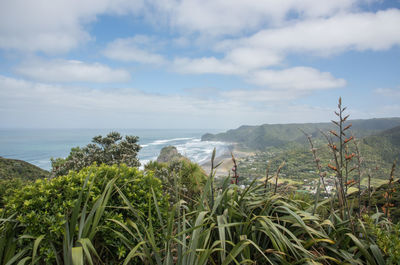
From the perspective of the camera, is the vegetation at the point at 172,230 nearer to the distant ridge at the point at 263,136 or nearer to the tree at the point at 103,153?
the tree at the point at 103,153

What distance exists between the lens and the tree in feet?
19.0

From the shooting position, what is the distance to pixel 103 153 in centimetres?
636

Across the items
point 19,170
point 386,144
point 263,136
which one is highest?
point 19,170

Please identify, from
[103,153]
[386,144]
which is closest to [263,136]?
[386,144]

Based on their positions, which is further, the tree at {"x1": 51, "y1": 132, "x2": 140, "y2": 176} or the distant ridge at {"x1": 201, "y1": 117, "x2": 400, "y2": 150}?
the distant ridge at {"x1": 201, "y1": 117, "x2": 400, "y2": 150}

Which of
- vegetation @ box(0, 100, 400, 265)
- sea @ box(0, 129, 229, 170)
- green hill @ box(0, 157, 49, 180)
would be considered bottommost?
sea @ box(0, 129, 229, 170)

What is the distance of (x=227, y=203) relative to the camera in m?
2.48

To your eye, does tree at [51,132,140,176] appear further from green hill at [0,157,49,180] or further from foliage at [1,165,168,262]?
green hill at [0,157,49,180]

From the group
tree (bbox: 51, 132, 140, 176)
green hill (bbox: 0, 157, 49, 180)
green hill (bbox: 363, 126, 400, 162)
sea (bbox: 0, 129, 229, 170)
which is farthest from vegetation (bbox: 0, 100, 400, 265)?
green hill (bbox: 363, 126, 400, 162)

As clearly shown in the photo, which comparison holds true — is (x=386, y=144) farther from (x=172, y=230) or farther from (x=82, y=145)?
(x=82, y=145)

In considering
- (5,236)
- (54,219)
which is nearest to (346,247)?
(54,219)

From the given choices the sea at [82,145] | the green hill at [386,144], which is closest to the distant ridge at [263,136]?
the sea at [82,145]

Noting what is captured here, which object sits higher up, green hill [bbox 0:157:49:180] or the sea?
green hill [bbox 0:157:49:180]

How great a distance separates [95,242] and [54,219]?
0.52 m
